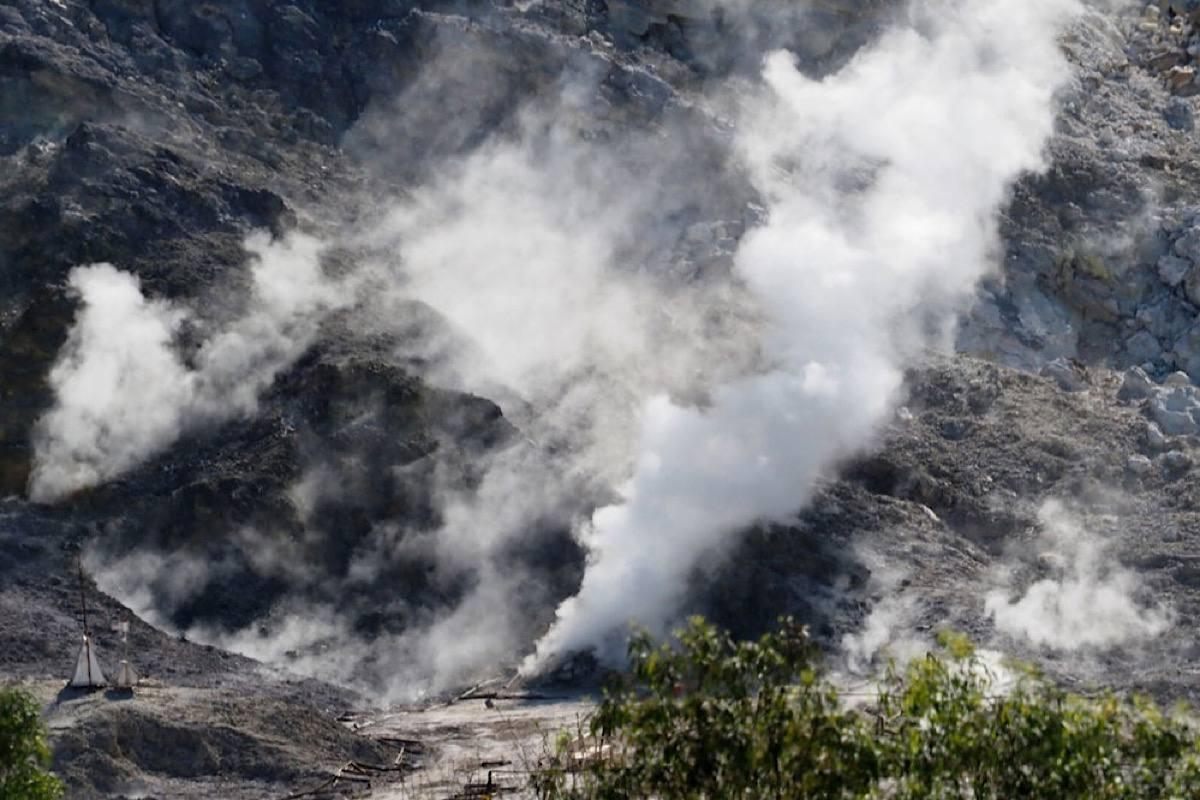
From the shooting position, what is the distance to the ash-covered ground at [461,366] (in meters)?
32.6

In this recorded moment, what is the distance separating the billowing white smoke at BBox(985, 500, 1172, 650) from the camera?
31.8m

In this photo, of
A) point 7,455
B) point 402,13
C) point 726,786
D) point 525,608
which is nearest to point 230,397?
point 7,455

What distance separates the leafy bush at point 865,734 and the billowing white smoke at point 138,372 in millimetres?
26026

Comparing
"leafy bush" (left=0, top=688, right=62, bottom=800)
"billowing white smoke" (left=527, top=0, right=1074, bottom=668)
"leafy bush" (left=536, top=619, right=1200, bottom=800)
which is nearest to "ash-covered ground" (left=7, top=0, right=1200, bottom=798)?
"billowing white smoke" (left=527, top=0, right=1074, bottom=668)

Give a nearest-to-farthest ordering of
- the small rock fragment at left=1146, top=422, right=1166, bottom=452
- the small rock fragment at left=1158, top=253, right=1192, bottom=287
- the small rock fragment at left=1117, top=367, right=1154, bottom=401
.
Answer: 1. the small rock fragment at left=1146, top=422, right=1166, bottom=452
2. the small rock fragment at left=1117, top=367, right=1154, bottom=401
3. the small rock fragment at left=1158, top=253, right=1192, bottom=287

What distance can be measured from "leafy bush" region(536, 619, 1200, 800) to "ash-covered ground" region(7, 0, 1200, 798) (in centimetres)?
1384

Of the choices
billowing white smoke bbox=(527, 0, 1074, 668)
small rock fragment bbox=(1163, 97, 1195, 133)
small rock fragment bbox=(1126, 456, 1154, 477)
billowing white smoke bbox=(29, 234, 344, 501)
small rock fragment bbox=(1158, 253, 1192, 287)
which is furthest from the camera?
small rock fragment bbox=(1163, 97, 1195, 133)

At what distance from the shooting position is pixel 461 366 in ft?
131

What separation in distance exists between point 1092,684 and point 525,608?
10689mm

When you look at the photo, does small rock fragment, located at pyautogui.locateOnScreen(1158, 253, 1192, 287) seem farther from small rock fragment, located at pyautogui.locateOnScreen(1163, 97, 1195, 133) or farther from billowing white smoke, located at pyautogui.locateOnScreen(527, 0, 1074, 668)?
small rock fragment, located at pyautogui.locateOnScreen(1163, 97, 1195, 133)

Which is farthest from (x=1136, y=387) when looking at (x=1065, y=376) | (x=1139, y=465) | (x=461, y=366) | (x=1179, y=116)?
(x=461, y=366)

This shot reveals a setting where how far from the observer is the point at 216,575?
35375mm

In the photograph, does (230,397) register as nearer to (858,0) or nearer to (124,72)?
(124,72)

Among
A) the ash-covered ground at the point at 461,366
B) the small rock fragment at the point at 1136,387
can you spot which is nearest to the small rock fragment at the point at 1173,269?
the ash-covered ground at the point at 461,366
